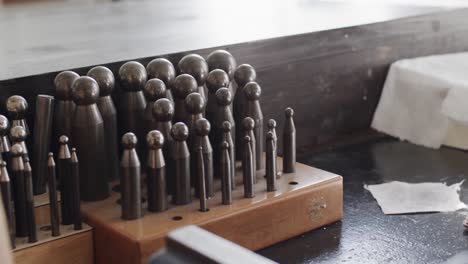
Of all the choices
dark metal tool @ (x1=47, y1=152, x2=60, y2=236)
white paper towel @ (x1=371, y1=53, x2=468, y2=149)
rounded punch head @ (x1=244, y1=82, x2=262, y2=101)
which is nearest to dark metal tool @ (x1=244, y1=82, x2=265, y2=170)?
rounded punch head @ (x1=244, y1=82, x2=262, y2=101)

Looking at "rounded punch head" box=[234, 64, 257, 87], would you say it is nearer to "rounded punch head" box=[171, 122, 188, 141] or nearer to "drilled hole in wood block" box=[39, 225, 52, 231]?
"rounded punch head" box=[171, 122, 188, 141]

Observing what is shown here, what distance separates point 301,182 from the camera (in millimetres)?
1226

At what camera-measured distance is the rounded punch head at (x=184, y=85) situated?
3.82 feet

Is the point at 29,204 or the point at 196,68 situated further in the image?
the point at 196,68

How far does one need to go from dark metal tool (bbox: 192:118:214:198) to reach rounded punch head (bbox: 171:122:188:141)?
3 cm

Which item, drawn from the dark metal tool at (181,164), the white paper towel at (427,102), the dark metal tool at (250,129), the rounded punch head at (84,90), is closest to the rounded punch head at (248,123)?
the dark metal tool at (250,129)

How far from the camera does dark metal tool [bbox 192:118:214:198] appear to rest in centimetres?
112

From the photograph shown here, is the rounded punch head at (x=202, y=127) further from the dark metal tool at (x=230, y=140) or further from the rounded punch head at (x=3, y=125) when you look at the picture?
the rounded punch head at (x=3, y=125)

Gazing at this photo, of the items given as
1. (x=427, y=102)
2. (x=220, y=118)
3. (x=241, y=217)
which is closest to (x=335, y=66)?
(x=427, y=102)

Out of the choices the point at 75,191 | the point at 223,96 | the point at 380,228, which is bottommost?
the point at 380,228

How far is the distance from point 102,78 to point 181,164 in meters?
0.17

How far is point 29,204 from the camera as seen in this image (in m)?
1.05

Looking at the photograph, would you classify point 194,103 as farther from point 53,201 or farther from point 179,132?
point 53,201

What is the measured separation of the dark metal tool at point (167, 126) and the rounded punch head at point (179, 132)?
0.02m
